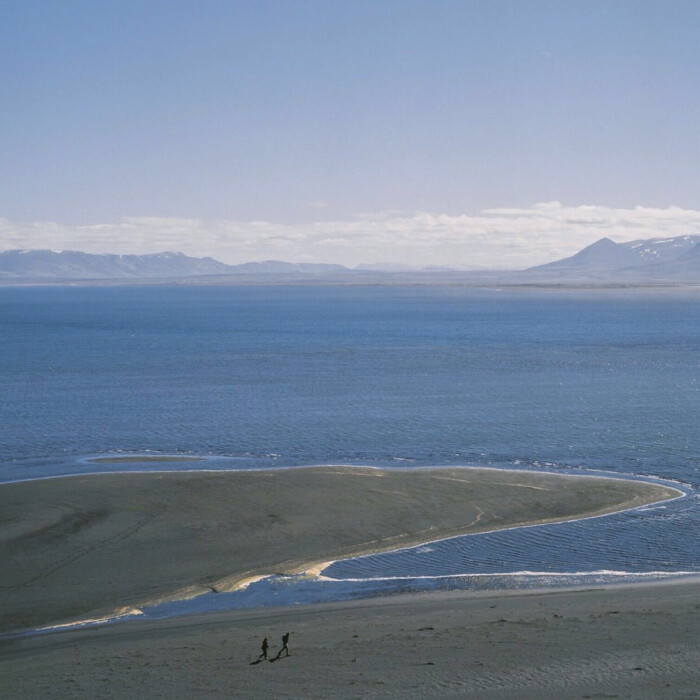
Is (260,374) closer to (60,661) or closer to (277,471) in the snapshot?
(277,471)

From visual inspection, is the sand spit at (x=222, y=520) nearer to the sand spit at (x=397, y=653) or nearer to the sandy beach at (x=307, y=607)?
the sandy beach at (x=307, y=607)

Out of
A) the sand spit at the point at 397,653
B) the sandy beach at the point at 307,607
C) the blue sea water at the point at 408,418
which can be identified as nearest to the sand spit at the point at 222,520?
the sandy beach at the point at 307,607

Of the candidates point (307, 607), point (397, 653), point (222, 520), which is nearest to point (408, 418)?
point (222, 520)

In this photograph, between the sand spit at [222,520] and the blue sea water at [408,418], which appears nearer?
the sand spit at [222,520]

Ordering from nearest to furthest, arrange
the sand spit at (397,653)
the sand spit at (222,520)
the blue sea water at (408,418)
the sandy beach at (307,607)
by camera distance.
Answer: the sand spit at (397,653) → the sandy beach at (307,607) → the sand spit at (222,520) → the blue sea water at (408,418)

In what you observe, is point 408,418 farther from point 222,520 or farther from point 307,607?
point 307,607

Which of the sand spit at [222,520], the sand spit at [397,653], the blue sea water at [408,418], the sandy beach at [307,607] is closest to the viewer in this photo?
the sand spit at [397,653]

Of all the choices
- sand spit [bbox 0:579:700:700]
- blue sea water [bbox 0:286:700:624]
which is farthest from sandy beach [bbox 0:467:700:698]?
blue sea water [bbox 0:286:700:624]
